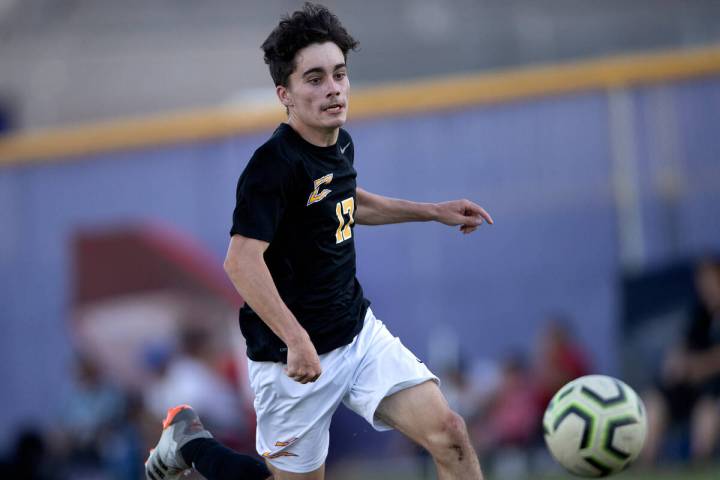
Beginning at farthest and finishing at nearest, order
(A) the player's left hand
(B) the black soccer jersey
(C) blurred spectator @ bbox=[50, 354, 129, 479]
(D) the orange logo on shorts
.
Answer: (C) blurred spectator @ bbox=[50, 354, 129, 479] → (A) the player's left hand → (D) the orange logo on shorts → (B) the black soccer jersey

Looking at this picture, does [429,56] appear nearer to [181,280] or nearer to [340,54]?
[181,280]

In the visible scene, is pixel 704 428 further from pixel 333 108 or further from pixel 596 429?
pixel 333 108

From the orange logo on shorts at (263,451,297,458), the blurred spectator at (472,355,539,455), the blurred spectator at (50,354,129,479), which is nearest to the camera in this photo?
the orange logo on shorts at (263,451,297,458)

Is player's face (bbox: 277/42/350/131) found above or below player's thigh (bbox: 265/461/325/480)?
above

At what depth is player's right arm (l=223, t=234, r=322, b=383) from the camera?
4.76 metres

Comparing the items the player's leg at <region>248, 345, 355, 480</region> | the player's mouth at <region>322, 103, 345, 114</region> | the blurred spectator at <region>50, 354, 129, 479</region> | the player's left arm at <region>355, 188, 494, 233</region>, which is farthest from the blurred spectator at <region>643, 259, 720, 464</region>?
the player's mouth at <region>322, 103, 345, 114</region>

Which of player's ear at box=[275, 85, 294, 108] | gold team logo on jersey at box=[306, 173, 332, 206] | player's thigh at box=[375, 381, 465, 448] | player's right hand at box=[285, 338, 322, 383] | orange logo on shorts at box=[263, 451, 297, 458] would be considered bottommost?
orange logo on shorts at box=[263, 451, 297, 458]

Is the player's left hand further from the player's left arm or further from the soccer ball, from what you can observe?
the soccer ball

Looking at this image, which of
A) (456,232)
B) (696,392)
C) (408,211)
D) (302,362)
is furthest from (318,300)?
(456,232)

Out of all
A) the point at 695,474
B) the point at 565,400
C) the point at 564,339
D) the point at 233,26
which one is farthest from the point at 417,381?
the point at 233,26

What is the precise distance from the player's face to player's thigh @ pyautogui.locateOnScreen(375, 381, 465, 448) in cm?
127

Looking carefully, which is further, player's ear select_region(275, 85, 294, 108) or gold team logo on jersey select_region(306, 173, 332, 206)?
player's ear select_region(275, 85, 294, 108)

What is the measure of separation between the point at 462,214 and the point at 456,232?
641 centimetres

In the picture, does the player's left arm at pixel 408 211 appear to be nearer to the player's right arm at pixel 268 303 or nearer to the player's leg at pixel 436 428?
the player's leg at pixel 436 428
